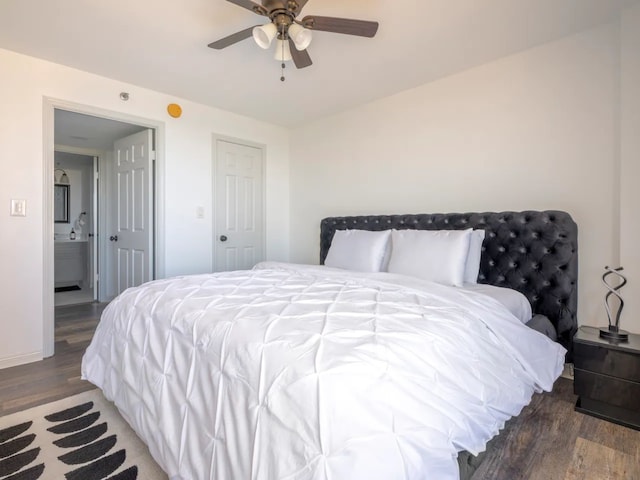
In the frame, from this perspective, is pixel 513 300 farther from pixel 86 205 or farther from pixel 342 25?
pixel 86 205

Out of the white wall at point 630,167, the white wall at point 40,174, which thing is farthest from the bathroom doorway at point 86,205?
the white wall at point 630,167

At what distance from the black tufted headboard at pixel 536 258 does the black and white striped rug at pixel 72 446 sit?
8.00ft

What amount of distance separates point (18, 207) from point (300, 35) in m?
2.62

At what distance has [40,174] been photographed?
8.95ft

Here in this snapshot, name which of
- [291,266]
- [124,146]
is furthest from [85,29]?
[291,266]

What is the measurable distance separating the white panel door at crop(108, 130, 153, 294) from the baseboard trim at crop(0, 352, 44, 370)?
1.08 m

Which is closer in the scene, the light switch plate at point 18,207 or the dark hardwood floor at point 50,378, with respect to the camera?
the dark hardwood floor at point 50,378

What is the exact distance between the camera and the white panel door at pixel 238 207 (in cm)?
390

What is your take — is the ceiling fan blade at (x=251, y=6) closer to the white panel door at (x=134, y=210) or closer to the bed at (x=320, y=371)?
the bed at (x=320, y=371)

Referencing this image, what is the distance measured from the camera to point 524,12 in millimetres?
2072

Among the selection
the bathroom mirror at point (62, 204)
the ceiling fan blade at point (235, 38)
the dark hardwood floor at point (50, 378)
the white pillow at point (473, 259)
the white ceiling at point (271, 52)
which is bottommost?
the dark hardwood floor at point (50, 378)

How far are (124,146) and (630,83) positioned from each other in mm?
4604

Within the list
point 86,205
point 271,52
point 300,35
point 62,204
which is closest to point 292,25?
point 300,35

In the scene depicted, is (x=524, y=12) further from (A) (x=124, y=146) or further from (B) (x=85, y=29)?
(A) (x=124, y=146)
